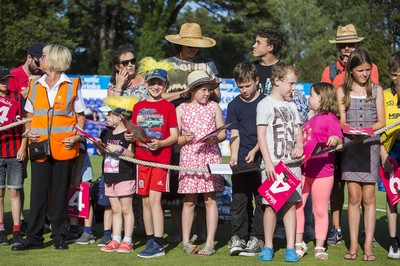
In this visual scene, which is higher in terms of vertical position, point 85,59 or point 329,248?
point 85,59

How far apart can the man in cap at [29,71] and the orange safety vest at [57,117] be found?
2.88 feet

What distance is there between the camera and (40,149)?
7.72 metres

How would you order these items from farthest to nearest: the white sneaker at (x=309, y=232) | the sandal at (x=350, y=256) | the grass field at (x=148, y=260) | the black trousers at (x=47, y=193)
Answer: the white sneaker at (x=309, y=232) → the black trousers at (x=47, y=193) → the sandal at (x=350, y=256) → the grass field at (x=148, y=260)

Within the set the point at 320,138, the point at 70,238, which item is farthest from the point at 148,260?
the point at 320,138

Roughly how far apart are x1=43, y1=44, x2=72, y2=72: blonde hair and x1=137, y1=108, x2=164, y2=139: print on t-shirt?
99 centimetres

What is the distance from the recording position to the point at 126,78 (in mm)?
8461

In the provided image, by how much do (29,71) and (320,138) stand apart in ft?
11.7

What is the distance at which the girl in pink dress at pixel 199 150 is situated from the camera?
25.3 ft

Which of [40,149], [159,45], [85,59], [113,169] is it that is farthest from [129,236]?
[85,59]

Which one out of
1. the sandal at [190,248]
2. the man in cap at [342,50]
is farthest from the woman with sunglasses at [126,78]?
the man in cap at [342,50]

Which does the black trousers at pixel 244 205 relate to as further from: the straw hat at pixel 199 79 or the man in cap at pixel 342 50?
the man in cap at pixel 342 50

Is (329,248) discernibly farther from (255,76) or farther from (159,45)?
(159,45)

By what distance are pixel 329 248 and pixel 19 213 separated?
3.39m

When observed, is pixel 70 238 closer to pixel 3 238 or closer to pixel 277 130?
pixel 3 238
